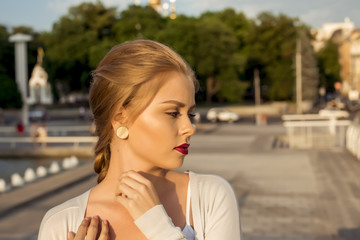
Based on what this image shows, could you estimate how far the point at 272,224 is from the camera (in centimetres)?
834

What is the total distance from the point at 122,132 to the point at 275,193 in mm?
9833

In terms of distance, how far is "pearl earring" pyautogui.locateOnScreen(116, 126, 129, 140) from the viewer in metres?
1.57

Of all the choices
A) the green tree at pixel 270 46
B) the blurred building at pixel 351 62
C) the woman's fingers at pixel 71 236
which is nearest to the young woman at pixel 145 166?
the woman's fingers at pixel 71 236

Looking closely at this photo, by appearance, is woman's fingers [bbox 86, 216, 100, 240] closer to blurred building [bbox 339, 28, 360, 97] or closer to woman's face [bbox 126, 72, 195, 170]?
woman's face [bbox 126, 72, 195, 170]

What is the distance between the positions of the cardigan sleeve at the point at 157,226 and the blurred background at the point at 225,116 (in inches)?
24.6

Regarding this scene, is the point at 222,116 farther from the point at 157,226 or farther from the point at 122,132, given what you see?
the point at 157,226

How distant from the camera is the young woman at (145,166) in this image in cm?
148

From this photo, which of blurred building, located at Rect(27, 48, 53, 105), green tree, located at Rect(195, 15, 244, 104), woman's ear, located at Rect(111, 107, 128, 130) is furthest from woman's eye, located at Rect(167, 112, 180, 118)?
blurred building, located at Rect(27, 48, 53, 105)

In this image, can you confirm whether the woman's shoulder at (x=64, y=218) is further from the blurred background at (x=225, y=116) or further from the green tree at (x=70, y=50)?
the green tree at (x=70, y=50)

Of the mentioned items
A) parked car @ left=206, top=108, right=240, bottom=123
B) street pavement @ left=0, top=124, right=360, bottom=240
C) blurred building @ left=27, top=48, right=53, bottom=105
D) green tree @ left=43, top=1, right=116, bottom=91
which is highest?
green tree @ left=43, top=1, right=116, bottom=91

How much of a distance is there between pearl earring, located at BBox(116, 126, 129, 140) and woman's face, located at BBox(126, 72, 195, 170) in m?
0.01

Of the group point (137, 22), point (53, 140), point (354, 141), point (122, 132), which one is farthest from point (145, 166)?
point (137, 22)

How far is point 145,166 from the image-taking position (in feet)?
5.21

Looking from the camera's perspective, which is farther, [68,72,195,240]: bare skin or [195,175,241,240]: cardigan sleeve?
[195,175,241,240]: cardigan sleeve
